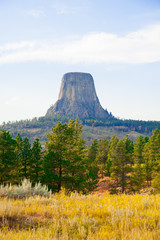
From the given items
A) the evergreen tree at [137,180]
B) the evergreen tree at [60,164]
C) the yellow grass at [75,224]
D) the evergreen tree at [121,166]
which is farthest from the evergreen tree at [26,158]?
the yellow grass at [75,224]

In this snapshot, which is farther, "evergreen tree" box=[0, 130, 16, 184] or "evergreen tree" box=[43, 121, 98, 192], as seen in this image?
"evergreen tree" box=[0, 130, 16, 184]

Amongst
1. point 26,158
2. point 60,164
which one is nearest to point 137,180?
point 60,164

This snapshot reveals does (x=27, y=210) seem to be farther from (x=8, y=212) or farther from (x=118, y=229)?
(x=118, y=229)

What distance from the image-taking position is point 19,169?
24.5 metres

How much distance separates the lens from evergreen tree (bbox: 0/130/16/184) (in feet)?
68.8

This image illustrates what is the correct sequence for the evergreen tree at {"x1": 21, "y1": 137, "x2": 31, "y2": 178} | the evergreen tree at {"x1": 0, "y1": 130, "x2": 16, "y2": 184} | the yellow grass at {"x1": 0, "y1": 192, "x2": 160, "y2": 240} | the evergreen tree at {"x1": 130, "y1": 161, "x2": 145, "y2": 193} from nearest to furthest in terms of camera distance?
1. the yellow grass at {"x1": 0, "y1": 192, "x2": 160, "y2": 240}
2. the evergreen tree at {"x1": 0, "y1": 130, "x2": 16, "y2": 184}
3. the evergreen tree at {"x1": 21, "y1": 137, "x2": 31, "y2": 178}
4. the evergreen tree at {"x1": 130, "y1": 161, "x2": 145, "y2": 193}

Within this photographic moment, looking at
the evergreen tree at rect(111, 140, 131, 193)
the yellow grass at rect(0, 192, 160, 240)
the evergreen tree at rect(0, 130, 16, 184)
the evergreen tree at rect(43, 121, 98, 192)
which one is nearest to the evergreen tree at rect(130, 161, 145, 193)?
the evergreen tree at rect(111, 140, 131, 193)

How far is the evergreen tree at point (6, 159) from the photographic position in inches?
826

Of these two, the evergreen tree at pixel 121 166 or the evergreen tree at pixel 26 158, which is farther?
the evergreen tree at pixel 121 166

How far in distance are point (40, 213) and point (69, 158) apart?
19.0 m

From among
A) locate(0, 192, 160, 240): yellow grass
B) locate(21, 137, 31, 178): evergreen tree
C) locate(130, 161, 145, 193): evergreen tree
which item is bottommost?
locate(130, 161, 145, 193): evergreen tree

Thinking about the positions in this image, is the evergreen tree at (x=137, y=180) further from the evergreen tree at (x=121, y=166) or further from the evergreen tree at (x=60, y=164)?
the evergreen tree at (x=60, y=164)

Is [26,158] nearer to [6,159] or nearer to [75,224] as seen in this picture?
[6,159]

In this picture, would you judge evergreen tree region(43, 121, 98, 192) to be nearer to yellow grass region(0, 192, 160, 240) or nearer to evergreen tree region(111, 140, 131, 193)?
evergreen tree region(111, 140, 131, 193)
